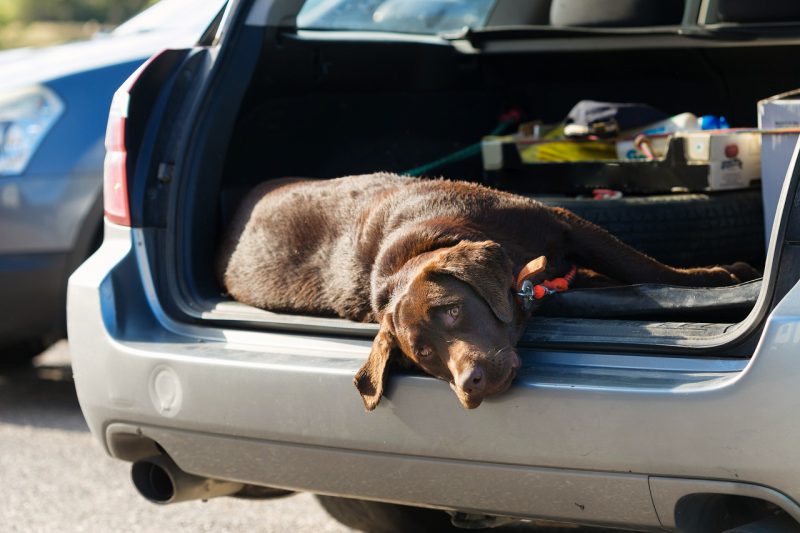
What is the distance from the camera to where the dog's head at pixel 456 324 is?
2.62m

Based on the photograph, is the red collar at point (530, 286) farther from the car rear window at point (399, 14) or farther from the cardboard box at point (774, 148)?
the car rear window at point (399, 14)

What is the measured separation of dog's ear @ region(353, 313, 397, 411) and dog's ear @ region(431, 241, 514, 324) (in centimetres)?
25

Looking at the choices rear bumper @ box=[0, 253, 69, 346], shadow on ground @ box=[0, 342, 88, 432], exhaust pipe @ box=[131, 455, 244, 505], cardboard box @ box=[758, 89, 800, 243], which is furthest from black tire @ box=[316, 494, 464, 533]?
rear bumper @ box=[0, 253, 69, 346]

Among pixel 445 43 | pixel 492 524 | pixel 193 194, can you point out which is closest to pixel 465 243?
pixel 492 524

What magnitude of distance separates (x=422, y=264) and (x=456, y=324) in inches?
11.1

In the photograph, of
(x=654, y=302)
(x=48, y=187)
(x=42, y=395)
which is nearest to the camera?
(x=654, y=302)

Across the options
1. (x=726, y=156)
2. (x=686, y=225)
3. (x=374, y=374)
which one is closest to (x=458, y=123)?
(x=726, y=156)

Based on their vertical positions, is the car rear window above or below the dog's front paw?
above

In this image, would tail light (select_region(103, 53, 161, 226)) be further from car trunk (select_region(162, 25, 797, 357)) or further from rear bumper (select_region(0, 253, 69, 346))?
rear bumper (select_region(0, 253, 69, 346))

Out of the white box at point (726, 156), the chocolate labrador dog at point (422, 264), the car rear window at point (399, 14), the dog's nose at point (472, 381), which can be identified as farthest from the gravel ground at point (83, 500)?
the car rear window at point (399, 14)

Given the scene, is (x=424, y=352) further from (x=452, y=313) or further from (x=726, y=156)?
(x=726, y=156)

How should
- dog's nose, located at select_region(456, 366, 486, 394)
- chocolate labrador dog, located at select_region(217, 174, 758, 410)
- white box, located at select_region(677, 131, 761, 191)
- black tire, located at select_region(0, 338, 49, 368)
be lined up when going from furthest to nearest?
black tire, located at select_region(0, 338, 49, 368)
white box, located at select_region(677, 131, 761, 191)
chocolate labrador dog, located at select_region(217, 174, 758, 410)
dog's nose, located at select_region(456, 366, 486, 394)

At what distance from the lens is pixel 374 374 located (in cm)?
267

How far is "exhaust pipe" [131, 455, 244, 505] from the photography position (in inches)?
130
